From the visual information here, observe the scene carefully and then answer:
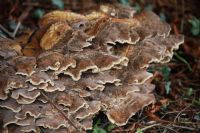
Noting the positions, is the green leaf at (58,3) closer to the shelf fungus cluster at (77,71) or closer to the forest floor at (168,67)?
the forest floor at (168,67)

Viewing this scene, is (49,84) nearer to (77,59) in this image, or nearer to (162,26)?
(77,59)

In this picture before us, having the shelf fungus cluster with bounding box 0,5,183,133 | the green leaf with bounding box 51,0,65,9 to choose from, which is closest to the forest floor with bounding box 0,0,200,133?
the green leaf with bounding box 51,0,65,9

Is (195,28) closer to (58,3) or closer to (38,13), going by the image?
(58,3)

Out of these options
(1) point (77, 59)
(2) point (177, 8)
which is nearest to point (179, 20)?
(2) point (177, 8)

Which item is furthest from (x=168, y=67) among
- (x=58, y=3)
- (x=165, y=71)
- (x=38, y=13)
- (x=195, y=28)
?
(x=38, y=13)

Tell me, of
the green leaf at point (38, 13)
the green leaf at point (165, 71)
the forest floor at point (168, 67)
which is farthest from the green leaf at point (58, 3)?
the green leaf at point (165, 71)

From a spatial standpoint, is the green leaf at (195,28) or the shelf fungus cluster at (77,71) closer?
the shelf fungus cluster at (77,71)

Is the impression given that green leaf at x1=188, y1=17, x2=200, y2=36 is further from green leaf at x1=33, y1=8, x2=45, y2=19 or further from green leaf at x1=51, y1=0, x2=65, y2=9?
green leaf at x1=33, y1=8, x2=45, y2=19

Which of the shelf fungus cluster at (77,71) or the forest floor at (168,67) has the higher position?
the shelf fungus cluster at (77,71)
